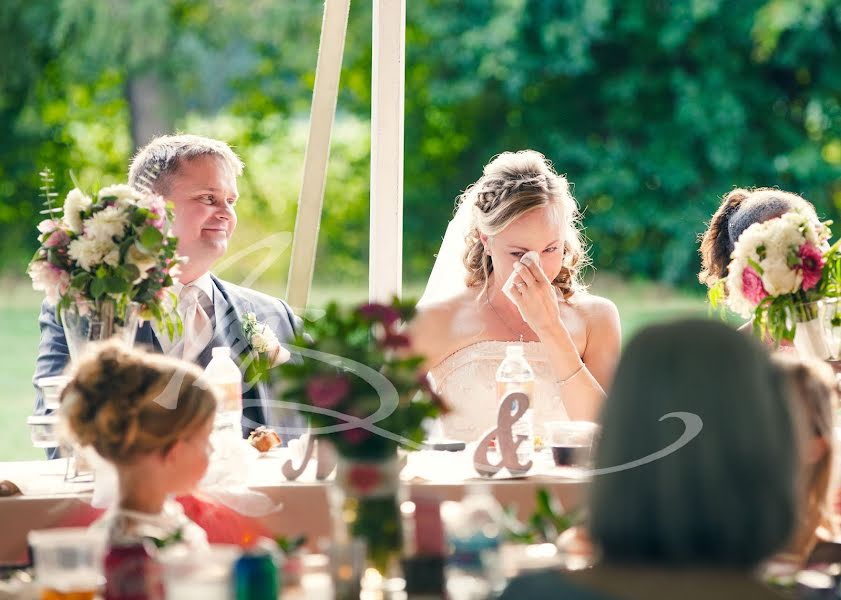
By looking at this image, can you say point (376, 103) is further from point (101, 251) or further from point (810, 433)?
point (810, 433)

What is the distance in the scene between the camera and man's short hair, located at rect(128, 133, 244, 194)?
2986mm

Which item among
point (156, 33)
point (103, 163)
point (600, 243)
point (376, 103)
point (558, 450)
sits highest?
point (156, 33)

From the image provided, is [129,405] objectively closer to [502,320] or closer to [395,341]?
[395,341]

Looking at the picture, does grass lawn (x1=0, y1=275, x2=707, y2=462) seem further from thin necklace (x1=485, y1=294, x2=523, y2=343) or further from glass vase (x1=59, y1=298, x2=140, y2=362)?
glass vase (x1=59, y1=298, x2=140, y2=362)

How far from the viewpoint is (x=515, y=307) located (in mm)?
3158

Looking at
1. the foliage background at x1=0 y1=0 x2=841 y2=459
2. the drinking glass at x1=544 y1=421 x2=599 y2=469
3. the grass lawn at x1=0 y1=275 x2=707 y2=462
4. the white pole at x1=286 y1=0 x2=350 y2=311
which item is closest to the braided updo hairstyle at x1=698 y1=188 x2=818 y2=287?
the drinking glass at x1=544 y1=421 x2=599 y2=469

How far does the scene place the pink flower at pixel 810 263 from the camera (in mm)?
2412

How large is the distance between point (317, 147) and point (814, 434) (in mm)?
1954

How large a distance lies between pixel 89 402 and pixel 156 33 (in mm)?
8410

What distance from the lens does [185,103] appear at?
1025cm

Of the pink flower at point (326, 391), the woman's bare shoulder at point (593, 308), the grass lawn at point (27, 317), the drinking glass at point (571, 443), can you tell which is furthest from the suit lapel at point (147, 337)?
the grass lawn at point (27, 317)

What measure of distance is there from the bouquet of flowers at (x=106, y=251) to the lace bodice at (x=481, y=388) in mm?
1025

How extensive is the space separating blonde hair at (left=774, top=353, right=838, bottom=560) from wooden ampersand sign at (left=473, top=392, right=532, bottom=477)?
60 centimetres

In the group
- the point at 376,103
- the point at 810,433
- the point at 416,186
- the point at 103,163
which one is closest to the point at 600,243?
the point at 416,186
